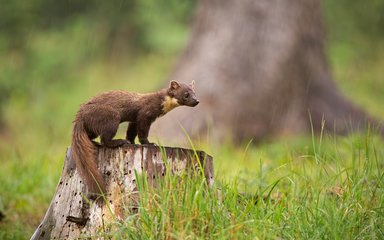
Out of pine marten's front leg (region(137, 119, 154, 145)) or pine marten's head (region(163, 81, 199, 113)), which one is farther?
pine marten's head (region(163, 81, 199, 113))

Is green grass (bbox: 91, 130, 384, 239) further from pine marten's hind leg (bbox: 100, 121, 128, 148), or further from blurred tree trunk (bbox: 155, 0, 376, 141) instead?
blurred tree trunk (bbox: 155, 0, 376, 141)

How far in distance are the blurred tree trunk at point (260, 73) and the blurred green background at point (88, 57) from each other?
0.81 m

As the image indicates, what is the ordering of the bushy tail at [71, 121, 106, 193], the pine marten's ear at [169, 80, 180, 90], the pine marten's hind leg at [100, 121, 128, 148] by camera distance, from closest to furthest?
the bushy tail at [71, 121, 106, 193], the pine marten's hind leg at [100, 121, 128, 148], the pine marten's ear at [169, 80, 180, 90]

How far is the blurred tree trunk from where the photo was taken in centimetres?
983

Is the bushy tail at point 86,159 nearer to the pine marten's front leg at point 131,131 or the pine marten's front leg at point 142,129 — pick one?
the pine marten's front leg at point 142,129

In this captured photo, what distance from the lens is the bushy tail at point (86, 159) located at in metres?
4.44

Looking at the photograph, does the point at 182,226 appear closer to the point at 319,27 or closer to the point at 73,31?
the point at 319,27

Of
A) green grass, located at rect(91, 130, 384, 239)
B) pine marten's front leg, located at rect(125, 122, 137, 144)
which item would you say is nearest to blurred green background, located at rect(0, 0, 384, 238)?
pine marten's front leg, located at rect(125, 122, 137, 144)

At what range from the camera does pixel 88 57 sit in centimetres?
1984

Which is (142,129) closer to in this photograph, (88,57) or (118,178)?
(118,178)

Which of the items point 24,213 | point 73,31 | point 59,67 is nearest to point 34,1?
point 59,67

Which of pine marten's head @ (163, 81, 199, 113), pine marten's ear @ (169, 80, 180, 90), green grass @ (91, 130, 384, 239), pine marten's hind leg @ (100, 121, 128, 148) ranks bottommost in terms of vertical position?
green grass @ (91, 130, 384, 239)

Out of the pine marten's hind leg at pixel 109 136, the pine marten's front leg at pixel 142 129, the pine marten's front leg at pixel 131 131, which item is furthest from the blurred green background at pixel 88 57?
the pine marten's hind leg at pixel 109 136

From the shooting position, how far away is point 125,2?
65.2 ft
